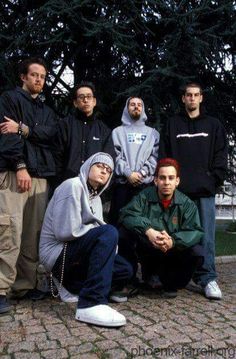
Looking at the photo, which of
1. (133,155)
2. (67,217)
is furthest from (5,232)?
(133,155)

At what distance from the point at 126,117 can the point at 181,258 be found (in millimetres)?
1748

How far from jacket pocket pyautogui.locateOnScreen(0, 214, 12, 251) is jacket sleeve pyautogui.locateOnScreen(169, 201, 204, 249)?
151 cm

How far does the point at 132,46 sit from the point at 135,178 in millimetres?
2791

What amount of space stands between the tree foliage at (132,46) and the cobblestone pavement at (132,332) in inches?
121

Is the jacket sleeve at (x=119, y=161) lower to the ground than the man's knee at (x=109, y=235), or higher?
higher

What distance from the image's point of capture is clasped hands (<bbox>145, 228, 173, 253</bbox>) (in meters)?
3.65

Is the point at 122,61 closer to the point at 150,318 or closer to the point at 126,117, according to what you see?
the point at 126,117

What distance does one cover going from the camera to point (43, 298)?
3.86 m

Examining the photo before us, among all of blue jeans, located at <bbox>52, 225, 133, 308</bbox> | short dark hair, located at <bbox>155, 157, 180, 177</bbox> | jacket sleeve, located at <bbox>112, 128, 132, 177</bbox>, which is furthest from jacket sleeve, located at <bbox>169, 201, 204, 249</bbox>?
jacket sleeve, located at <bbox>112, 128, 132, 177</bbox>

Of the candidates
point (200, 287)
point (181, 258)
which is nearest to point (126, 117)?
point (181, 258)

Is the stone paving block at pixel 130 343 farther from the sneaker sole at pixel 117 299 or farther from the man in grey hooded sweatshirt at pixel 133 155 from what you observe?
the man in grey hooded sweatshirt at pixel 133 155

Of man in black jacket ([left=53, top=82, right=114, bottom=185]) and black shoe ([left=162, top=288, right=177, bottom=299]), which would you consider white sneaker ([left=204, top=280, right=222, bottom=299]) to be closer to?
black shoe ([left=162, top=288, right=177, bottom=299])

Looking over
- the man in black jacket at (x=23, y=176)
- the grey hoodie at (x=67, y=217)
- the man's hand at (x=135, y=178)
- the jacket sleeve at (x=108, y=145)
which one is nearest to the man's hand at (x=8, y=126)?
the man in black jacket at (x=23, y=176)

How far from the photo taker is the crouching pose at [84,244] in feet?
10.3
